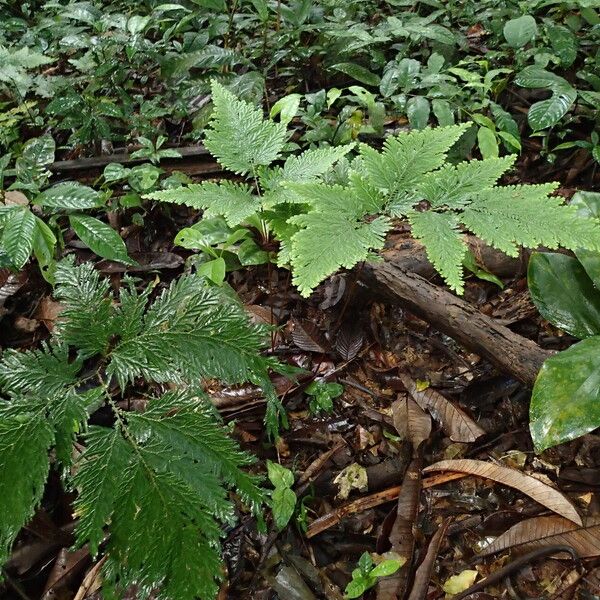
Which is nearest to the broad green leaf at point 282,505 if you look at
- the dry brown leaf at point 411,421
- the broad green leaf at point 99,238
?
the dry brown leaf at point 411,421

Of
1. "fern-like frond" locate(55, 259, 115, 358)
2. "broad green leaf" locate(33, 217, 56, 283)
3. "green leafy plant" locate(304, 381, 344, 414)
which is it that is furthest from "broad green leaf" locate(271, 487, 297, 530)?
→ "broad green leaf" locate(33, 217, 56, 283)

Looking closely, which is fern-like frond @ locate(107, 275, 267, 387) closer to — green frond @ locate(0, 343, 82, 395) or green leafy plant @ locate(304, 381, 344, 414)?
green frond @ locate(0, 343, 82, 395)

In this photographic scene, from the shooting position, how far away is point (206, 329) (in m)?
1.35

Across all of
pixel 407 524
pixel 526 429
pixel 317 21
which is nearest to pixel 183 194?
pixel 407 524

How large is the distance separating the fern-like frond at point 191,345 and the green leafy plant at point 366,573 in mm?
720

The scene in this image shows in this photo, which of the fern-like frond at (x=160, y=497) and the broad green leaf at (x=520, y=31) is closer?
the fern-like frond at (x=160, y=497)

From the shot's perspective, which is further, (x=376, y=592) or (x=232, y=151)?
(x=232, y=151)

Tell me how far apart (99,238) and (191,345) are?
47.2 inches

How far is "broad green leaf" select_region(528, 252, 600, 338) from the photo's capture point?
5.96ft

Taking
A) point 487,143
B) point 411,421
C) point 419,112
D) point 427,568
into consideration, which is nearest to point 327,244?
point 411,421

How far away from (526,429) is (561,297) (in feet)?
1.67

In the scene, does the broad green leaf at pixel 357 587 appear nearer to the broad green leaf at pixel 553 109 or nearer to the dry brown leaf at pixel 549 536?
the dry brown leaf at pixel 549 536

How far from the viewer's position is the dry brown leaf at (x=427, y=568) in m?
1.59

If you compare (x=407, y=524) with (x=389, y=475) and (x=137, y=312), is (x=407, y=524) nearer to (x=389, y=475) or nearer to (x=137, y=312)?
(x=389, y=475)
